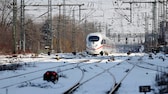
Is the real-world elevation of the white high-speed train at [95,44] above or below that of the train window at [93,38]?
below

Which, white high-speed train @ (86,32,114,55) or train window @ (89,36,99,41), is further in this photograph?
train window @ (89,36,99,41)

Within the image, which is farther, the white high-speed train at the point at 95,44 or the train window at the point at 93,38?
the train window at the point at 93,38

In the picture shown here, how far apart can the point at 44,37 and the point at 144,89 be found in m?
92.5

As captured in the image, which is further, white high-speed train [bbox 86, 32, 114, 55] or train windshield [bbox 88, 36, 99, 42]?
train windshield [bbox 88, 36, 99, 42]

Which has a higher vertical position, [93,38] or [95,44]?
[93,38]

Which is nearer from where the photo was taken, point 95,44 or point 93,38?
point 95,44

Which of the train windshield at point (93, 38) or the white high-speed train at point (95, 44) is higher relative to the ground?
the train windshield at point (93, 38)

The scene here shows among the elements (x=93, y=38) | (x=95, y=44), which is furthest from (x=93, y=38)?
(x=95, y=44)

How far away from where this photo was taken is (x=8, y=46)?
62.3 meters

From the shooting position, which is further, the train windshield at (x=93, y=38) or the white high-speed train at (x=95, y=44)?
the train windshield at (x=93, y=38)

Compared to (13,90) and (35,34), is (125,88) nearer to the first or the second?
(13,90)

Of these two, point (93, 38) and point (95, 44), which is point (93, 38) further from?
point (95, 44)

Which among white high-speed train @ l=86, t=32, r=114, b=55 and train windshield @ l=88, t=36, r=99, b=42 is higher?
train windshield @ l=88, t=36, r=99, b=42

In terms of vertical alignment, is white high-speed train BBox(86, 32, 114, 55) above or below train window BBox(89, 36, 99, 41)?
below
